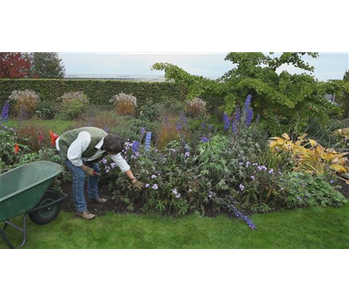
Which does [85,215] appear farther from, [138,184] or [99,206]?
[138,184]

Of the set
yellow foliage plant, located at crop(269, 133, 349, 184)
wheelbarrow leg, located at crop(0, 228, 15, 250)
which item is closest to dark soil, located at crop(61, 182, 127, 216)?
wheelbarrow leg, located at crop(0, 228, 15, 250)

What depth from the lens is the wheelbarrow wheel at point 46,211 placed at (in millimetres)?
3229

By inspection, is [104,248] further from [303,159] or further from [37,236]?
[303,159]

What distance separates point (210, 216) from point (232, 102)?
2868mm

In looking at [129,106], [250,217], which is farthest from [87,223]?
[129,106]

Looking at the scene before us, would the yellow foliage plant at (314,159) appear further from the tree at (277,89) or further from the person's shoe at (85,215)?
the person's shoe at (85,215)

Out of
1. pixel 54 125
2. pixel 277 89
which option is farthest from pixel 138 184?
pixel 54 125

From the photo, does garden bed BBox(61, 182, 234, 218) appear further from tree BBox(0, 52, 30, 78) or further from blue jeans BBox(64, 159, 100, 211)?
tree BBox(0, 52, 30, 78)

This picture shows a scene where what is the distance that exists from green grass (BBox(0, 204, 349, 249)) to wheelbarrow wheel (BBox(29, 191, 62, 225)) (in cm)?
7

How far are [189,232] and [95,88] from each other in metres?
10.6

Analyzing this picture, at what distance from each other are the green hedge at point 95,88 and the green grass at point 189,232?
30.0 feet

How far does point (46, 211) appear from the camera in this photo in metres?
3.30

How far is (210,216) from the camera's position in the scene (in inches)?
139

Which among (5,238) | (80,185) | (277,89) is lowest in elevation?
(5,238)
